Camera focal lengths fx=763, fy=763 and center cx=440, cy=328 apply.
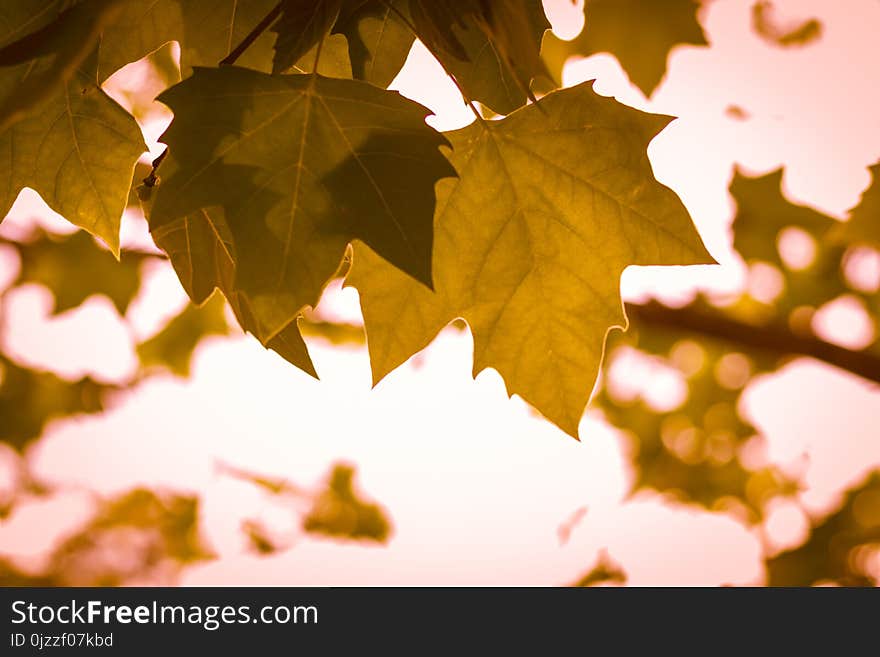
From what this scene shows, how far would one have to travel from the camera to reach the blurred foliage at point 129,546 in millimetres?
4234

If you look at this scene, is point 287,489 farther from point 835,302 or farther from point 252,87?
point 252,87

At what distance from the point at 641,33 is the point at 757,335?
0.85 m

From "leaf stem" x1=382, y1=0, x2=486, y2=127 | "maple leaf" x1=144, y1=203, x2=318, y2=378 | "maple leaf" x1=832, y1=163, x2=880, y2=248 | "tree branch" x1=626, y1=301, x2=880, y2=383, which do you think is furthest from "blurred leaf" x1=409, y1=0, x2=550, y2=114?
"tree branch" x1=626, y1=301, x2=880, y2=383

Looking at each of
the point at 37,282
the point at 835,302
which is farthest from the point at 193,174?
the point at 835,302

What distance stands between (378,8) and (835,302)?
2427 millimetres

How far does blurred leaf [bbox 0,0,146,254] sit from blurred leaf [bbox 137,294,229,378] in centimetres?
209

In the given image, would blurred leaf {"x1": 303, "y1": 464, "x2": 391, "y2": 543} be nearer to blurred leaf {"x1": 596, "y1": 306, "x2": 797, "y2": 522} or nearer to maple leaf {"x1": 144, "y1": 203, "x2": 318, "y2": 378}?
blurred leaf {"x1": 596, "y1": 306, "x2": 797, "y2": 522}

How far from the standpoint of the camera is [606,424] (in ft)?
10.8

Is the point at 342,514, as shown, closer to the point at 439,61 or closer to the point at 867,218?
the point at 867,218

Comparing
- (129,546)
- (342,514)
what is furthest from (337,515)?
(129,546)

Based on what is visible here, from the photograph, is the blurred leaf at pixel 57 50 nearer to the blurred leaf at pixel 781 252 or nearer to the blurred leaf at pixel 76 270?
the blurred leaf at pixel 76 270

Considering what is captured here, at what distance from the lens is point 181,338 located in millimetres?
3094

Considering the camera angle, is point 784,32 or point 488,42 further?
point 784,32

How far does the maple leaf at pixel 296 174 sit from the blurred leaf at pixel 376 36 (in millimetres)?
99
